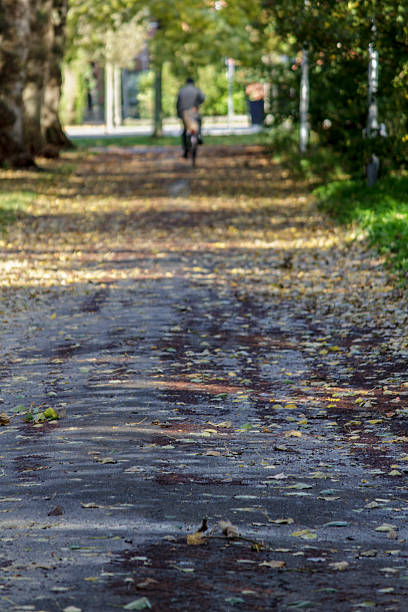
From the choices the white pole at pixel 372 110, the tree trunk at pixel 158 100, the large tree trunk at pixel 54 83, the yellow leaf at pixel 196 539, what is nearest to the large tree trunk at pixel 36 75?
the large tree trunk at pixel 54 83

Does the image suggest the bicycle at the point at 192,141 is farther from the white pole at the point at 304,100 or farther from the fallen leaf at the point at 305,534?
the fallen leaf at the point at 305,534

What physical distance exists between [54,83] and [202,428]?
31.8m

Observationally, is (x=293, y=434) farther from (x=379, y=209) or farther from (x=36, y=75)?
(x=36, y=75)

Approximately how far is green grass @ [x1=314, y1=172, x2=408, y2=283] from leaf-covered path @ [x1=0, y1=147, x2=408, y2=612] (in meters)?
0.35

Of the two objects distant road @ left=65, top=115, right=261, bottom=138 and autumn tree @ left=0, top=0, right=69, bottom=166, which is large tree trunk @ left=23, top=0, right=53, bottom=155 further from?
distant road @ left=65, top=115, right=261, bottom=138

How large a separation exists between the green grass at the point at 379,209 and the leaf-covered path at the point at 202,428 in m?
0.35

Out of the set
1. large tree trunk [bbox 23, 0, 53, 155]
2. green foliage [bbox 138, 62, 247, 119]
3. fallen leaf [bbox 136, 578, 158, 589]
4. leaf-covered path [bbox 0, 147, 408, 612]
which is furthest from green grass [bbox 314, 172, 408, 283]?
green foliage [bbox 138, 62, 247, 119]

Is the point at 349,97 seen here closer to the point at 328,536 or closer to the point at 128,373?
the point at 128,373

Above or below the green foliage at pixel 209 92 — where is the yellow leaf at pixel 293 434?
below

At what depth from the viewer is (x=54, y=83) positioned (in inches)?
1473

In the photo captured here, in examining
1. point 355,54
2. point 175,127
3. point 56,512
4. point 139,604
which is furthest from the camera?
point 175,127

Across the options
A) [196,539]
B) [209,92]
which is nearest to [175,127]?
[209,92]

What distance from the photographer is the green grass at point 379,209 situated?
14.4m

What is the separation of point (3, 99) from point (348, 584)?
23.8 meters
